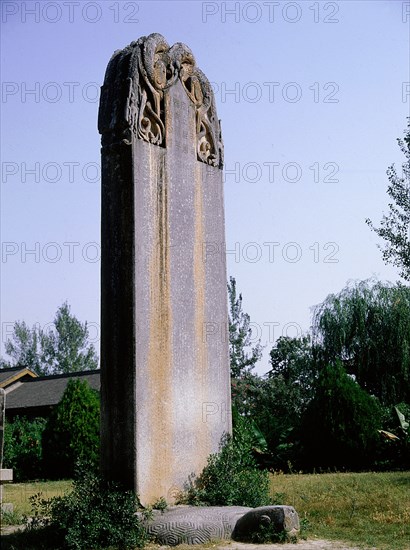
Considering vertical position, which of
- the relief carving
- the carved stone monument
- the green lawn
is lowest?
the green lawn

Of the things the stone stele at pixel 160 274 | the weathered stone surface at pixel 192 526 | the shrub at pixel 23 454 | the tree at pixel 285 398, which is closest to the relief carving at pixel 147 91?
the stone stele at pixel 160 274

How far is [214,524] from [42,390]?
25977mm

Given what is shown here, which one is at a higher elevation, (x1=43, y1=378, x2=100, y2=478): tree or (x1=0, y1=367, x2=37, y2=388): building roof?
(x1=0, y1=367, x2=37, y2=388): building roof

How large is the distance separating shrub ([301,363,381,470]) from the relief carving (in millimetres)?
9335

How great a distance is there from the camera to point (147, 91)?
30.5ft

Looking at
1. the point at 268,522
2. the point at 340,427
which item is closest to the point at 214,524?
the point at 268,522

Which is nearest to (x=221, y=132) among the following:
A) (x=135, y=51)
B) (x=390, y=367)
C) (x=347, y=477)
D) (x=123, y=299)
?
(x=135, y=51)

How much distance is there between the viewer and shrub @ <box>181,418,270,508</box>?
8.68 meters

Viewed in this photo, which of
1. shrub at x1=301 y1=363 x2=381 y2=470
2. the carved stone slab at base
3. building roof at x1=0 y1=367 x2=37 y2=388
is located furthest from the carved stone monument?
building roof at x1=0 y1=367 x2=37 y2=388

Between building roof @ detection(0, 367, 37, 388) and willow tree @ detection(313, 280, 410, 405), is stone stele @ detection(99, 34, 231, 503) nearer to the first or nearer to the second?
willow tree @ detection(313, 280, 410, 405)

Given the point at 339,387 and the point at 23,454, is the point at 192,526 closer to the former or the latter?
the point at 339,387

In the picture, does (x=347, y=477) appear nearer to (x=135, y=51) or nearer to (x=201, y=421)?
(x=201, y=421)

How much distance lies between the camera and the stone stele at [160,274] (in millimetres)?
8297

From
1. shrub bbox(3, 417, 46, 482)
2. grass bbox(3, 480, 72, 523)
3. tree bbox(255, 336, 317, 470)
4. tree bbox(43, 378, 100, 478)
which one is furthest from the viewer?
shrub bbox(3, 417, 46, 482)
